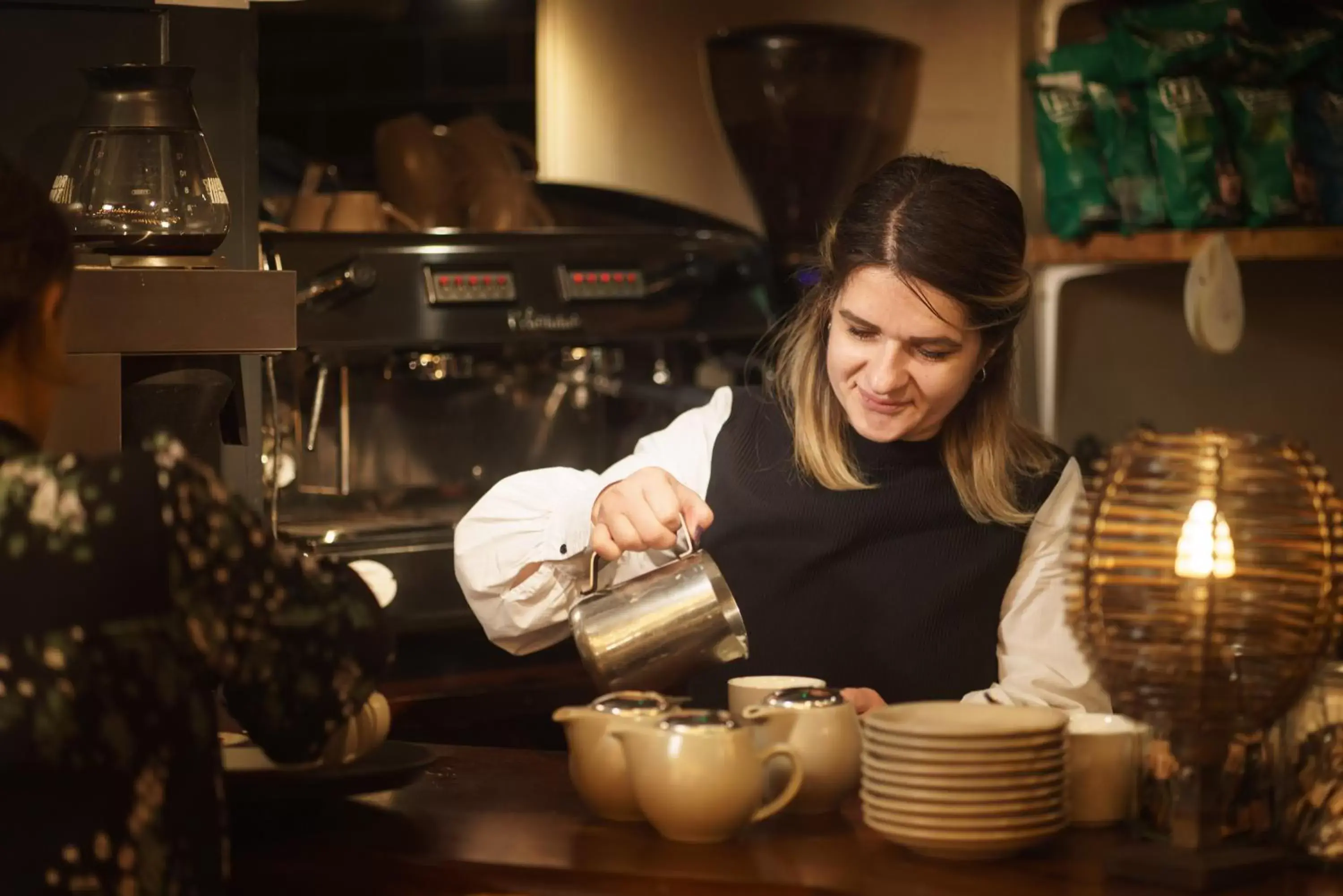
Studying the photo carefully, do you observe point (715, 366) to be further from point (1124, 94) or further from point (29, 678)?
point (29, 678)

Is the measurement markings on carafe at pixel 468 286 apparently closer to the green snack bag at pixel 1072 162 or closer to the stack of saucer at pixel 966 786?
the green snack bag at pixel 1072 162

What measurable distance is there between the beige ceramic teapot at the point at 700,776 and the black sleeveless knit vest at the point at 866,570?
0.66 meters

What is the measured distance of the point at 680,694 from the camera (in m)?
2.35

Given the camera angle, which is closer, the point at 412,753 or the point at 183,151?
the point at 412,753

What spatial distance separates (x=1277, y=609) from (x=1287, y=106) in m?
1.63

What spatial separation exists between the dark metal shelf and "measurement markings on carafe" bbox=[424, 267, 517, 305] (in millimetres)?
918

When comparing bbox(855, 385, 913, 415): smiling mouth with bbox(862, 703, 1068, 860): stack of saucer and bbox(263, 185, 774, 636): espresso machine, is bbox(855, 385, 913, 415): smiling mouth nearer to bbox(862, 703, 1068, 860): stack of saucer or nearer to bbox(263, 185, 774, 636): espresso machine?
bbox(862, 703, 1068, 860): stack of saucer

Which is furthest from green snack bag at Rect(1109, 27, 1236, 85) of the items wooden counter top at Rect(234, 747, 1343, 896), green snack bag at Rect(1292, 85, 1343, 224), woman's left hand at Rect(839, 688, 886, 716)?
wooden counter top at Rect(234, 747, 1343, 896)

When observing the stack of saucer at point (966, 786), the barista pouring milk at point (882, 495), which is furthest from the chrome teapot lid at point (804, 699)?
the barista pouring milk at point (882, 495)

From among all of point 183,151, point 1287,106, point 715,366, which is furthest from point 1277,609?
point 715,366

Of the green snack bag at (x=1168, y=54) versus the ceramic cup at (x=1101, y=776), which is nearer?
the ceramic cup at (x=1101, y=776)

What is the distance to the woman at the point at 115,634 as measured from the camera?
110cm

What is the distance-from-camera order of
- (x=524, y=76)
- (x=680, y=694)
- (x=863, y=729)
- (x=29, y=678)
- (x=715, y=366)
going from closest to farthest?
(x=29, y=678), (x=863, y=729), (x=680, y=694), (x=715, y=366), (x=524, y=76)

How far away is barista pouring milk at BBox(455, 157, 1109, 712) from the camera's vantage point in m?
1.82
